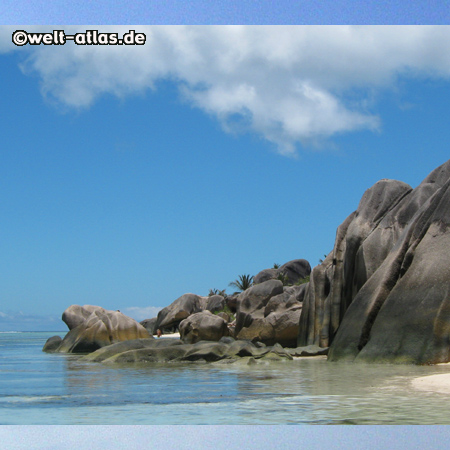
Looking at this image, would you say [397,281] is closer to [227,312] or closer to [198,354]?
[198,354]

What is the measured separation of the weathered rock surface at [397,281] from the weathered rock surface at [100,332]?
8.04m

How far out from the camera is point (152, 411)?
232 inches

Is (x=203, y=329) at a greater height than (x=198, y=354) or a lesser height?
greater

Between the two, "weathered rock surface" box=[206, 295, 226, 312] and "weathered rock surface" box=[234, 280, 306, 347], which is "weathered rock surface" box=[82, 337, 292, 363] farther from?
"weathered rock surface" box=[206, 295, 226, 312]

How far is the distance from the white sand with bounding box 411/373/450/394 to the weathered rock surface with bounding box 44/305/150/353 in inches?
619

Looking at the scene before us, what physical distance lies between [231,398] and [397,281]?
7014 millimetres

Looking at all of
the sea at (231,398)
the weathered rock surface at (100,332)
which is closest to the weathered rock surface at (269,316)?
the weathered rock surface at (100,332)

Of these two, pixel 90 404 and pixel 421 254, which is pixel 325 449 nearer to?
pixel 90 404

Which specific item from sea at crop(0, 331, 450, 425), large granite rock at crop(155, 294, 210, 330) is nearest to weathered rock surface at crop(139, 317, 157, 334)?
large granite rock at crop(155, 294, 210, 330)

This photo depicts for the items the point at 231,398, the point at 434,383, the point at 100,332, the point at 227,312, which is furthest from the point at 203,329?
the point at 227,312

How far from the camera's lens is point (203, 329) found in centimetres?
2320

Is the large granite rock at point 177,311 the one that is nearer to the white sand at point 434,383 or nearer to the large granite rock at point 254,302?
the large granite rock at point 254,302

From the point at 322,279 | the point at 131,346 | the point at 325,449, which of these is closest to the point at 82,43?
the point at 325,449

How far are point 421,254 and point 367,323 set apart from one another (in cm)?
189
